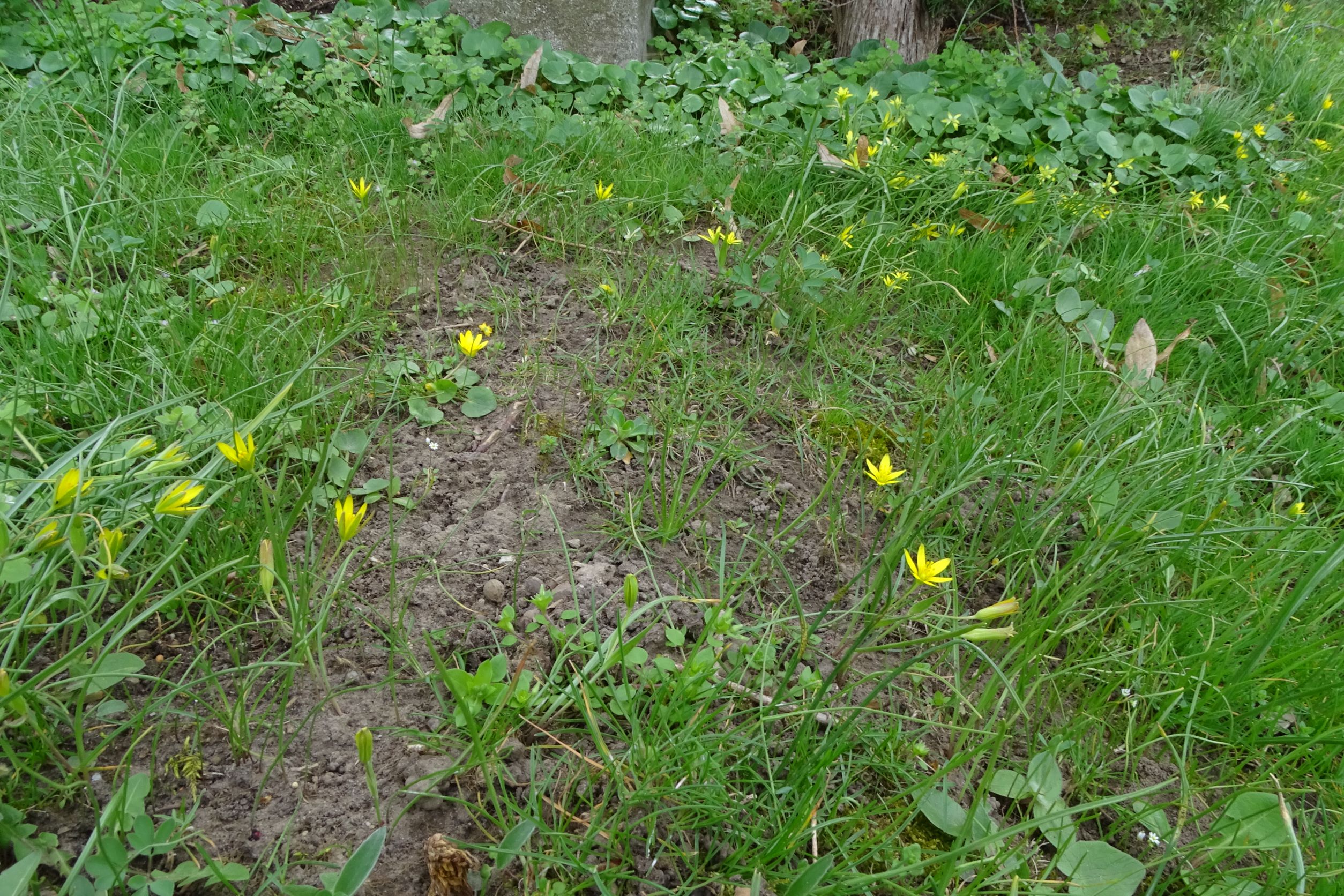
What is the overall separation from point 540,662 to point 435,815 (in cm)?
31

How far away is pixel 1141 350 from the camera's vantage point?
2.51 meters

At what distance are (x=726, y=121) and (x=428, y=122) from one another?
3.41 feet

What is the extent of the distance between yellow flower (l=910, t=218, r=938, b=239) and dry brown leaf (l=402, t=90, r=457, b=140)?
1608 mm

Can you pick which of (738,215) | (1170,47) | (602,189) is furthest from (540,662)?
(1170,47)

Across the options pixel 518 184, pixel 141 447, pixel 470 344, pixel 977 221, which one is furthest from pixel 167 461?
pixel 977 221

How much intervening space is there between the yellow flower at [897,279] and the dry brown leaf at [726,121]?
89cm

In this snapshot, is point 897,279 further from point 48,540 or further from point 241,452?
point 48,540

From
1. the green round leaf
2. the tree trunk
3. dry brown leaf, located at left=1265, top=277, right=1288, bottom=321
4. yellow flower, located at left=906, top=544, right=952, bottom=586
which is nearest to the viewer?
yellow flower, located at left=906, top=544, right=952, bottom=586

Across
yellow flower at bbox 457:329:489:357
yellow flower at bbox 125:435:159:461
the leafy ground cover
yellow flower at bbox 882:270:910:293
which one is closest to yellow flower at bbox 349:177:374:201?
the leafy ground cover

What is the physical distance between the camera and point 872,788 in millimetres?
1524

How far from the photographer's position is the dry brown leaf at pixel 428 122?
2830 millimetres

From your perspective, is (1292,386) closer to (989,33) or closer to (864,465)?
(864,465)

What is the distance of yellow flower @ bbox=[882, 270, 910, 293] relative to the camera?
2498 millimetres

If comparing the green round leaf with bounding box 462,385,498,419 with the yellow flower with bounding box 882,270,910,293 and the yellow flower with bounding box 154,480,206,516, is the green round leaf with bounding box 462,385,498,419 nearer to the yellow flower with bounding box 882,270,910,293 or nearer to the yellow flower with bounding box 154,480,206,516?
the yellow flower with bounding box 154,480,206,516
